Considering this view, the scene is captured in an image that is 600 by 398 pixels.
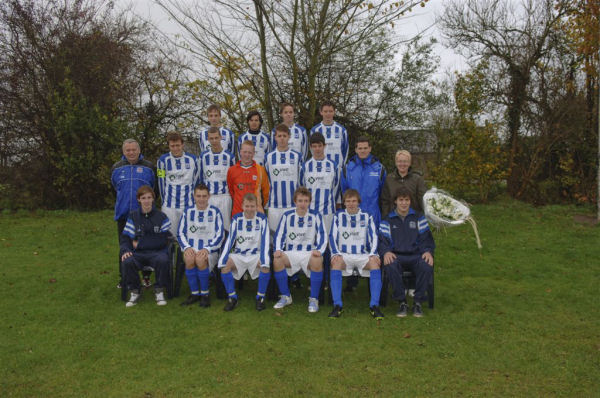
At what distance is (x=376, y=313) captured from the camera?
13.7 ft

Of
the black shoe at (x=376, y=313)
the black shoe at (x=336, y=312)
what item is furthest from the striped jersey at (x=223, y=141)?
the black shoe at (x=376, y=313)

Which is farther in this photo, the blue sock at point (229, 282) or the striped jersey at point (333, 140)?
the striped jersey at point (333, 140)

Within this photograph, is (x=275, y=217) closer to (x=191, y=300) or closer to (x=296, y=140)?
(x=296, y=140)

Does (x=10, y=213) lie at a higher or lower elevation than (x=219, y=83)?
lower

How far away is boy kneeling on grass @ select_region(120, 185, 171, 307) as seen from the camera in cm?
460

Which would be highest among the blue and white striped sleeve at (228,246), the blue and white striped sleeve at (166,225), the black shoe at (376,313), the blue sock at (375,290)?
the blue and white striped sleeve at (166,225)

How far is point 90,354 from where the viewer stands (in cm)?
344

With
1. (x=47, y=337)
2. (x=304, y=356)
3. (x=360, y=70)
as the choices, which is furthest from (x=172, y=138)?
(x=360, y=70)

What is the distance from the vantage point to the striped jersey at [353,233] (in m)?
4.47

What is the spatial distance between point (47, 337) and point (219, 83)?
603cm

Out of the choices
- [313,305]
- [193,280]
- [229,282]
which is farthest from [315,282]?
[193,280]

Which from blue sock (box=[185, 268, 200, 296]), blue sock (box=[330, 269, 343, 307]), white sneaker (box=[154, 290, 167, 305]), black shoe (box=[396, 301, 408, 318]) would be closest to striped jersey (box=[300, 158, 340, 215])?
blue sock (box=[330, 269, 343, 307])

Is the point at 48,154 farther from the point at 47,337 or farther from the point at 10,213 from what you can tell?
the point at 47,337

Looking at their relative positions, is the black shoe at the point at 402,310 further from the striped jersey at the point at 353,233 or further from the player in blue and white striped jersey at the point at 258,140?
the player in blue and white striped jersey at the point at 258,140
